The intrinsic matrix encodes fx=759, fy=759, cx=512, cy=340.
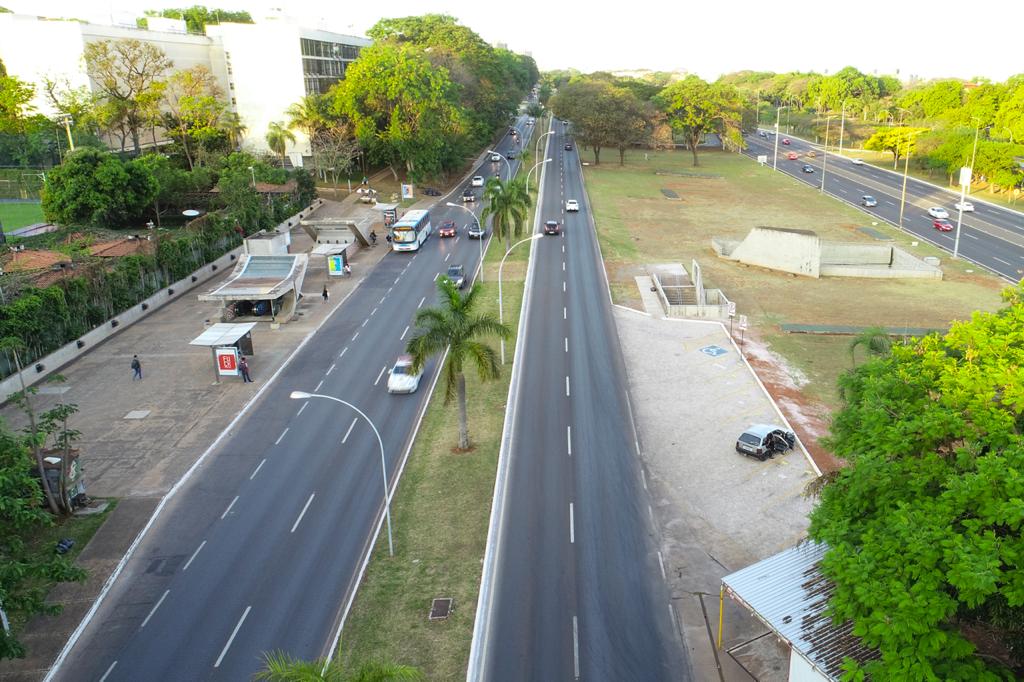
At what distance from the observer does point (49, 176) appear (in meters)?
67.0

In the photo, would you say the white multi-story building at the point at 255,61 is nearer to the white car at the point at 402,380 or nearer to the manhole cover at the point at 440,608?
the white car at the point at 402,380

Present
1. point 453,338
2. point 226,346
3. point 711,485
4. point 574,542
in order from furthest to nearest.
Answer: point 226,346 → point 453,338 → point 711,485 → point 574,542

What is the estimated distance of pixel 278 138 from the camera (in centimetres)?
10194

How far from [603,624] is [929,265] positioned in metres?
54.5

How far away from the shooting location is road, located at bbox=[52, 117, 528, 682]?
74.8ft

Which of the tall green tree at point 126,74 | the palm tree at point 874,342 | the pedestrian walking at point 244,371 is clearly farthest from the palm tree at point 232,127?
the palm tree at point 874,342

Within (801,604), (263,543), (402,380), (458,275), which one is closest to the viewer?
(801,604)

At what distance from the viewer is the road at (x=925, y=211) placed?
71.7 metres

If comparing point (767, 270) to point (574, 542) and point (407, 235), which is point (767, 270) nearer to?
point (407, 235)

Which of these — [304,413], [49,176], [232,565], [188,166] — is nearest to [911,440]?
[232,565]

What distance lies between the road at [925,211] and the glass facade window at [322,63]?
248 ft

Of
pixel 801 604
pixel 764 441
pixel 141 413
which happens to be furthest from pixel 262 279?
pixel 801 604

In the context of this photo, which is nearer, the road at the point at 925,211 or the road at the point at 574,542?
the road at the point at 574,542

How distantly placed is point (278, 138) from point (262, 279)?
5361 cm
